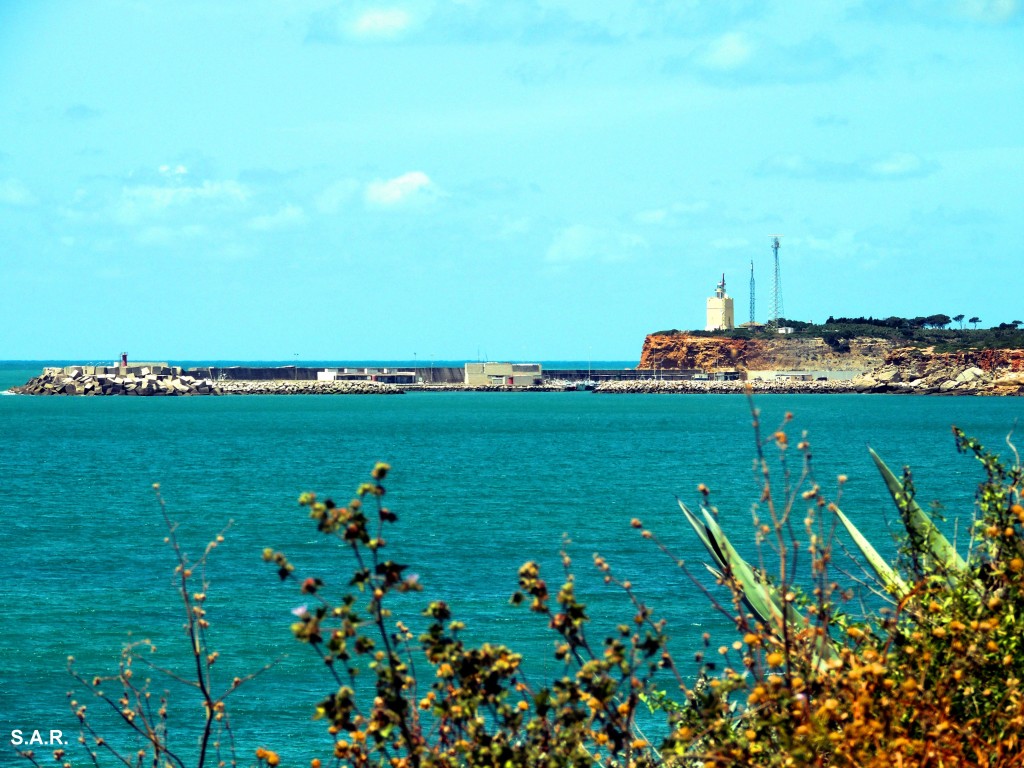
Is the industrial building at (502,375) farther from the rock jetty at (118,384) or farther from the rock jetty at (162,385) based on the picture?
the rock jetty at (118,384)

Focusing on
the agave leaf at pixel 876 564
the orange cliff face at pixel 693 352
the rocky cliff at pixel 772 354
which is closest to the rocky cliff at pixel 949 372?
the rocky cliff at pixel 772 354

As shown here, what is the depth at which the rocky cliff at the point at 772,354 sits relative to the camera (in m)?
121

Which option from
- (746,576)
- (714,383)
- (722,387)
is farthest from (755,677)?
(722,387)

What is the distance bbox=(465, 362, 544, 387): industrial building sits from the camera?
12781cm

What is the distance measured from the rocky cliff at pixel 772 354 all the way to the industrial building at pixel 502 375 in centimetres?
1290

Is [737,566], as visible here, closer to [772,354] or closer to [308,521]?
[308,521]

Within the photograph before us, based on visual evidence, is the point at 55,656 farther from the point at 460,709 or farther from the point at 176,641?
the point at 460,709

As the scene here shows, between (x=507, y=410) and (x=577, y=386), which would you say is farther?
(x=577, y=386)

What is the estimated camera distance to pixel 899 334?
12262cm

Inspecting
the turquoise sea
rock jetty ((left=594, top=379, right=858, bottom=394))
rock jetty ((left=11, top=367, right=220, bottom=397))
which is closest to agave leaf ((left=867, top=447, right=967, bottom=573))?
the turquoise sea

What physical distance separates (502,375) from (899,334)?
122 ft

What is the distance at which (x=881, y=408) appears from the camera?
90.7 m

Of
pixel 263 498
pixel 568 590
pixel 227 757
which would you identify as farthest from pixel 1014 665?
pixel 263 498

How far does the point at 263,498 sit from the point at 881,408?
64.6 m
